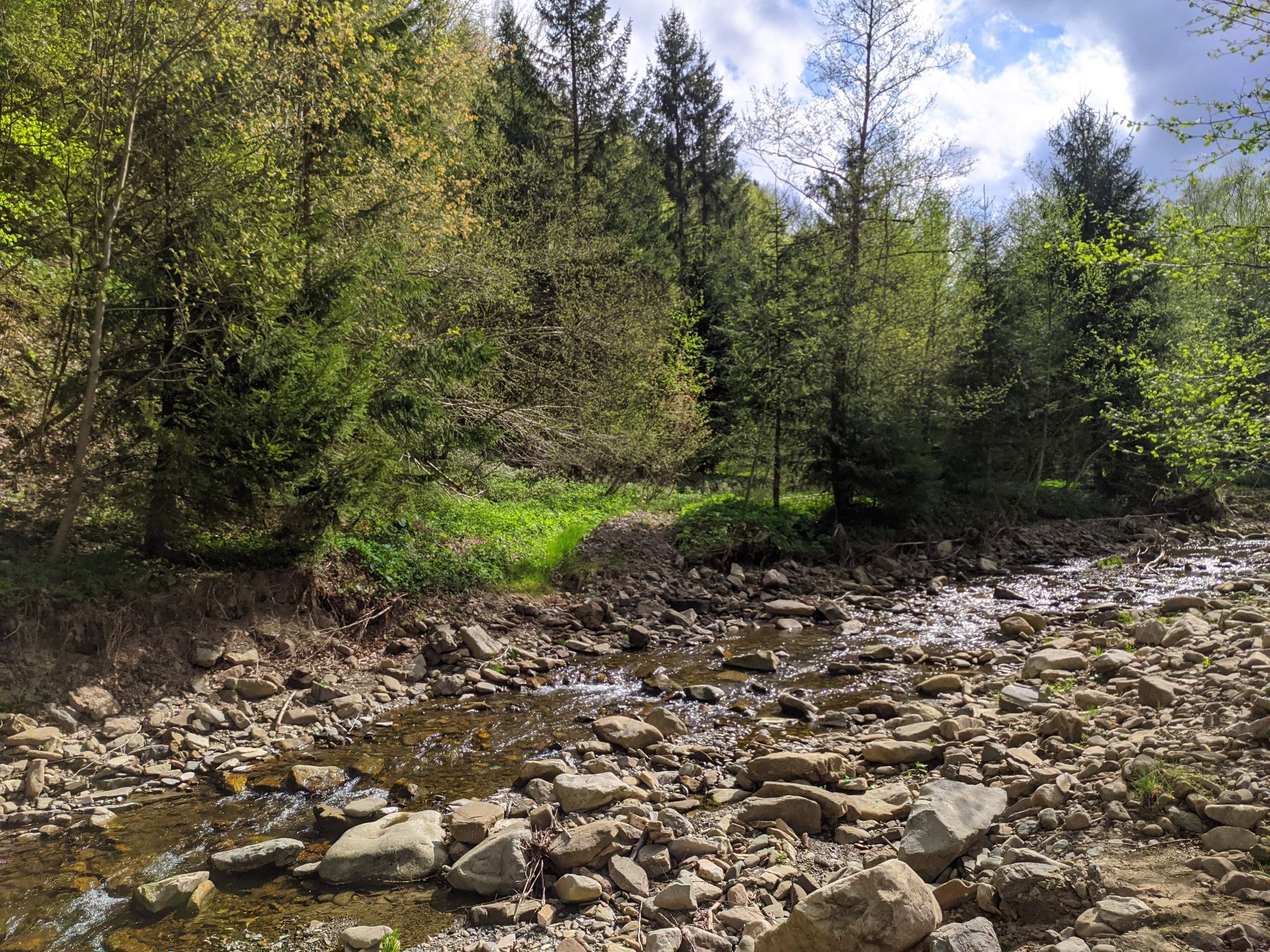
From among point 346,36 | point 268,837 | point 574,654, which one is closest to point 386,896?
point 268,837

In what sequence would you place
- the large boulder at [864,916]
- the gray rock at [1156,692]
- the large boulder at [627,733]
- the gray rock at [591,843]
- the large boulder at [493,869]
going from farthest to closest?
the large boulder at [627,733] < the gray rock at [1156,692] < the gray rock at [591,843] < the large boulder at [493,869] < the large boulder at [864,916]

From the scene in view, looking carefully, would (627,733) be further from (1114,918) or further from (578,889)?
(1114,918)

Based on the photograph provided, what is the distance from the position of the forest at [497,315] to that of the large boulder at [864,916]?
198 inches

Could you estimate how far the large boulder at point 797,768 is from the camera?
6.06m

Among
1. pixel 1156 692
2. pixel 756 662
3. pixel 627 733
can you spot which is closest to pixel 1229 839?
pixel 1156 692

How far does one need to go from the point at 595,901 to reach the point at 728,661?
223 inches

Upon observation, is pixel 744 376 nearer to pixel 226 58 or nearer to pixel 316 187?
pixel 316 187

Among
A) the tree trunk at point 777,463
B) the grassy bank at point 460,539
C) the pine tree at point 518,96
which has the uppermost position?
the pine tree at point 518,96

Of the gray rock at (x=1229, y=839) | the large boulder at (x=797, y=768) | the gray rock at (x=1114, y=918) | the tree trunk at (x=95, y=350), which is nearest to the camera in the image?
the gray rock at (x=1114, y=918)

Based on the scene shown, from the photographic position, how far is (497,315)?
16.3 meters

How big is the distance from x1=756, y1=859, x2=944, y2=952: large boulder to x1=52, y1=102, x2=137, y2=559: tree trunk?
26.2 ft

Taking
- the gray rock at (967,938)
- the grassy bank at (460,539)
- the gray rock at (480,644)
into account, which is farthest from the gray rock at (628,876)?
the grassy bank at (460,539)

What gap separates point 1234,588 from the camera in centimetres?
1162

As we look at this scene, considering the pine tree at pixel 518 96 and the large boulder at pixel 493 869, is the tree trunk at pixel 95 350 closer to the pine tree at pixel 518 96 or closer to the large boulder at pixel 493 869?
the large boulder at pixel 493 869
